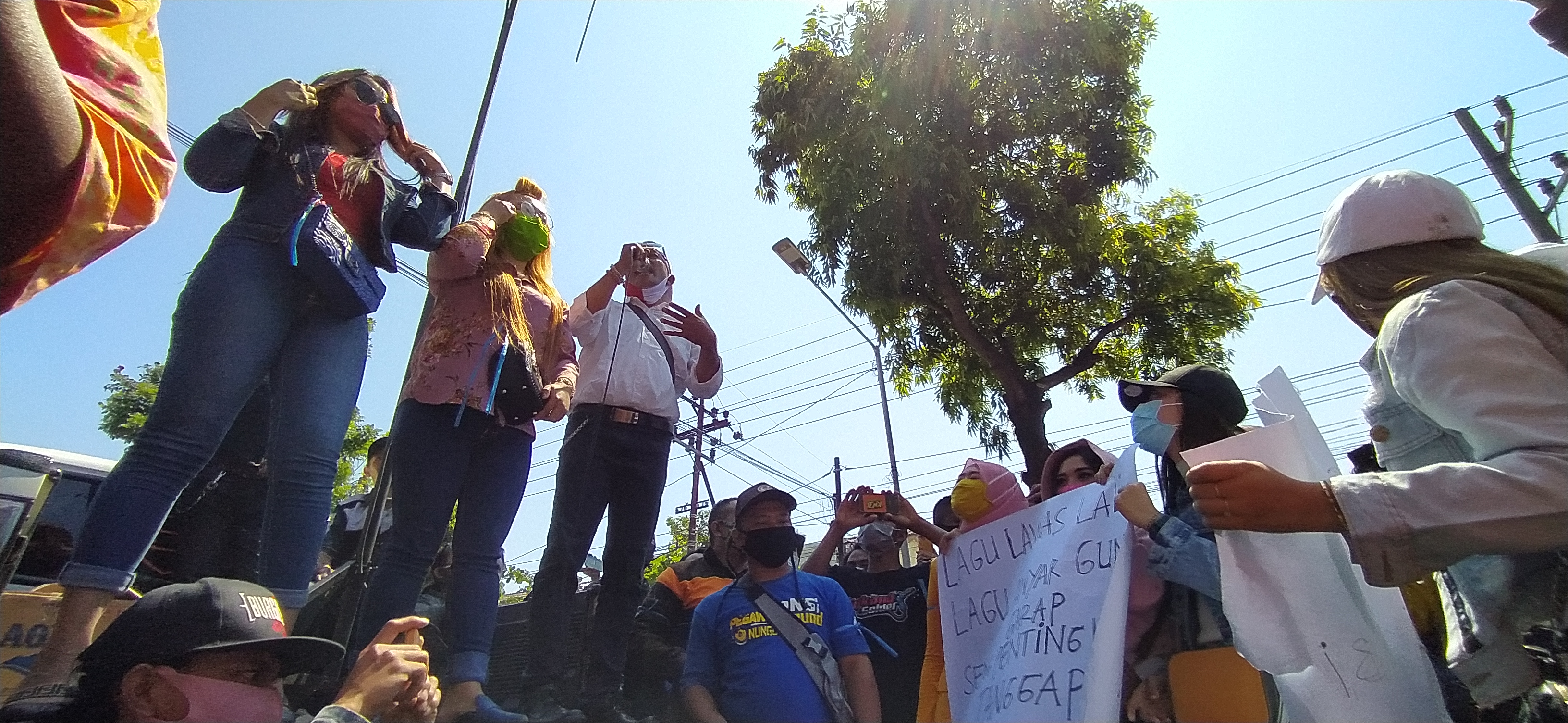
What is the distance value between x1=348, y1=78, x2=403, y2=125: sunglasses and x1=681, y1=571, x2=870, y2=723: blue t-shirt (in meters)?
2.13

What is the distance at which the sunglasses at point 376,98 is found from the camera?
270 cm

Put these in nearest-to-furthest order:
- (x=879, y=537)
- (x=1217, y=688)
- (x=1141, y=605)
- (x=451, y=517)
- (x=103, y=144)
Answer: (x=103, y=144), (x=1217, y=688), (x=1141, y=605), (x=451, y=517), (x=879, y=537)

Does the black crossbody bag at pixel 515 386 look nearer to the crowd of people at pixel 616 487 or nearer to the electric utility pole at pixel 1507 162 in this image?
the crowd of people at pixel 616 487

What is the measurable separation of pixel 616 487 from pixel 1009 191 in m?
6.89

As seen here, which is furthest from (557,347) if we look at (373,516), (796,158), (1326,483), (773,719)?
(796,158)

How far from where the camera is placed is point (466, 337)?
286 centimetres

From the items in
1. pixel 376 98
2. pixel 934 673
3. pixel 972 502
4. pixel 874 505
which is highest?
pixel 376 98

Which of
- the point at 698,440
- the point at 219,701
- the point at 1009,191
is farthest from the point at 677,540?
the point at 219,701

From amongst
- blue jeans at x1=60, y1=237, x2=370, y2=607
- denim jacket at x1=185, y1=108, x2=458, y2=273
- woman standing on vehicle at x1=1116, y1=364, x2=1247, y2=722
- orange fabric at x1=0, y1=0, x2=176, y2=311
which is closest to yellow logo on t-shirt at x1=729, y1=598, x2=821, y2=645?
woman standing on vehicle at x1=1116, y1=364, x2=1247, y2=722

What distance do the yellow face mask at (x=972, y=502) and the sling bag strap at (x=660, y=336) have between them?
1.27 metres

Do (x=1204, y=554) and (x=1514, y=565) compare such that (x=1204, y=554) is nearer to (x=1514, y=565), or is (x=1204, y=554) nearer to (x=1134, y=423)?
(x=1134, y=423)

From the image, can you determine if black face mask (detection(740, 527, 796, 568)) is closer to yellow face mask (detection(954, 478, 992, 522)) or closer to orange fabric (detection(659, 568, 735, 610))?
orange fabric (detection(659, 568, 735, 610))

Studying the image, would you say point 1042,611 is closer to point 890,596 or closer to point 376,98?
point 890,596

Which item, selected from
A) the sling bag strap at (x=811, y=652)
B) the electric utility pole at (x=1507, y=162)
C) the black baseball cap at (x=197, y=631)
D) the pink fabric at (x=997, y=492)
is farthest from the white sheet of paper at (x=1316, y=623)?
the electric utility pole at (x=1507, y=162)
